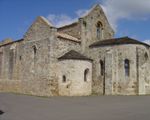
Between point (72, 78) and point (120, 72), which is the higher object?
point (120, 72)

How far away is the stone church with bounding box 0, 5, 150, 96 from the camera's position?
85.8 ft

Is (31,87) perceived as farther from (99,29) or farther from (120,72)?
(99,29)

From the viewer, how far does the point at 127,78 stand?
86.6ft

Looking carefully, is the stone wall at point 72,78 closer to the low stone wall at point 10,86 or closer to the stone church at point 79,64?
the stone church at point 79,64

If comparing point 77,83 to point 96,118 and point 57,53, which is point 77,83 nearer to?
point 57,53

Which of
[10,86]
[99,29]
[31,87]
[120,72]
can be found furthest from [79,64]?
[10,86]

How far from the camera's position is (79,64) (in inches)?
1035

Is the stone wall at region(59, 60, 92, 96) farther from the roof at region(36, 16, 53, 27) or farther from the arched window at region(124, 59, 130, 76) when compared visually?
the arched window at region(124, 59, 130, 76)

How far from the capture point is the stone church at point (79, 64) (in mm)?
26156

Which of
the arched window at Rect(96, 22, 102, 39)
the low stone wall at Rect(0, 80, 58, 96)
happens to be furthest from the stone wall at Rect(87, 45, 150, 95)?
the arched window at Rect(96, 22, 102, 39)

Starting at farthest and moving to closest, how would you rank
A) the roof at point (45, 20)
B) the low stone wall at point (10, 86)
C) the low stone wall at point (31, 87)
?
the low stone wall at point (10, 86) < the roof at point (45, 20) < the low stone wall at point (31, 87)

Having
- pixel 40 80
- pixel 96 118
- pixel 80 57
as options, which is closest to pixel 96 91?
pixel 80 57

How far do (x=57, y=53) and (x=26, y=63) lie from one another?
5.18 metres

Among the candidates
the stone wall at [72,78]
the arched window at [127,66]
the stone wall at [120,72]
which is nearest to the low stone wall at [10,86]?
the stone wall at [72,78]
